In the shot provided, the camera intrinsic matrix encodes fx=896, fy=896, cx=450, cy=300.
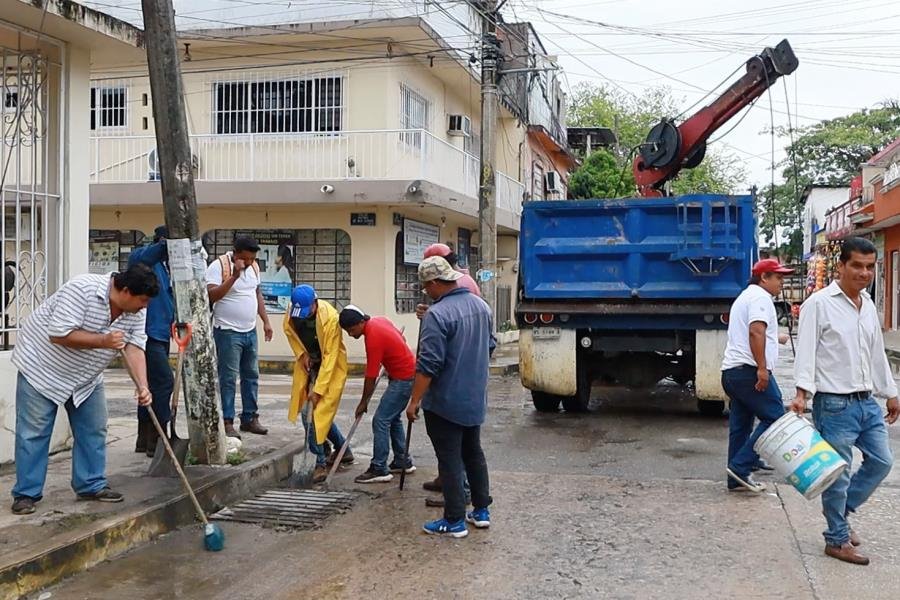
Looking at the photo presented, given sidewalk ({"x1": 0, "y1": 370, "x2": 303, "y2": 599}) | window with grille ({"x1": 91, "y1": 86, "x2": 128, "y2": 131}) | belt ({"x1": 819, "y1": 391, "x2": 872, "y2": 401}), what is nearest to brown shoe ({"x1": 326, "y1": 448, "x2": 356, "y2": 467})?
sidewalk ({"x1": 0, "y1": 370, "x2": 303, "y2": 599})

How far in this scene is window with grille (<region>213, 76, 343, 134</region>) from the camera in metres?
16.5

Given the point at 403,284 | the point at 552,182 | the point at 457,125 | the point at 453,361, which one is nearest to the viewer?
the point at 453,361

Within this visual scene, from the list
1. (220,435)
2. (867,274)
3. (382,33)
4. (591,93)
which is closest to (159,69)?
(220,435)

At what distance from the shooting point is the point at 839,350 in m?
4.80

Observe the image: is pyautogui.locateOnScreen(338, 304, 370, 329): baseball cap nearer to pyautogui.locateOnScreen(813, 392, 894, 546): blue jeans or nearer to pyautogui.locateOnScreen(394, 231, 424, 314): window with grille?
pyautogui.locateOnScreen(813, 392, 894, 546): blue jeans

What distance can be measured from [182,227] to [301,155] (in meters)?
10.4

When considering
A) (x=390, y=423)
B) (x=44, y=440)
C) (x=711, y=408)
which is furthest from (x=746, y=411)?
(x=44, y=440)

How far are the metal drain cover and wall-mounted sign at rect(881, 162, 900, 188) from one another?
20430 millimetres

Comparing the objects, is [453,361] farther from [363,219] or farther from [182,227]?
[363,219]

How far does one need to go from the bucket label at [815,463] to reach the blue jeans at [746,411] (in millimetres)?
1367

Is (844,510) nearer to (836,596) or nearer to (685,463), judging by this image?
(836,596)

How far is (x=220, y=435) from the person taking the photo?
6.38 m

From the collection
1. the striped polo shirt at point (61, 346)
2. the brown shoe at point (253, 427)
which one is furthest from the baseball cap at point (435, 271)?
the brown shoe at point (253, 427)

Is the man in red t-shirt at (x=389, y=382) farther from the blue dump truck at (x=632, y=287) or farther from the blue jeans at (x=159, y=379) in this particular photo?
the blue dump truck at (x=632, y=287)
